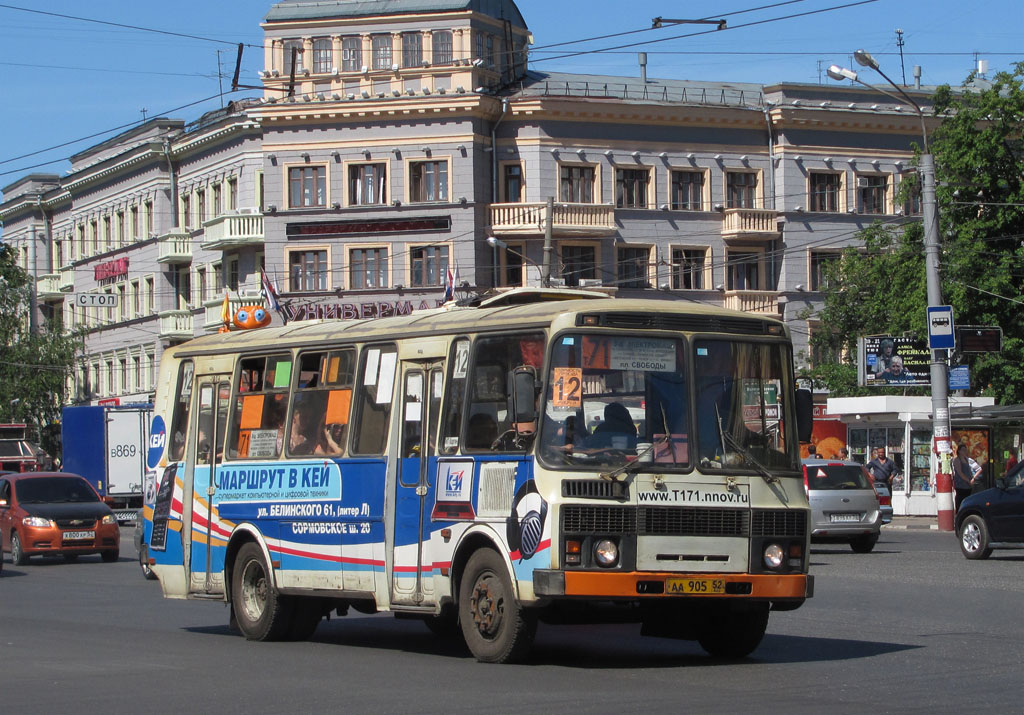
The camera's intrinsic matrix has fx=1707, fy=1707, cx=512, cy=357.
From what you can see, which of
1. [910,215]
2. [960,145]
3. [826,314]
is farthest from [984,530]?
[910,215]

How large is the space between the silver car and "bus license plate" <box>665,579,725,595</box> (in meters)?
16.7

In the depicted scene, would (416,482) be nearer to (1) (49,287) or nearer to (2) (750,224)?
(2) (750,224)

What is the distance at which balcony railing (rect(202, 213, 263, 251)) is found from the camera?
63.1 meters

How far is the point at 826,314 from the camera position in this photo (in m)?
60.8

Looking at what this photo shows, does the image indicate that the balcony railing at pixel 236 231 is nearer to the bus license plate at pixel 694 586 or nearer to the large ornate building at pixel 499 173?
the large ornate building at pixel 499 173

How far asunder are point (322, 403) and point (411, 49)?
161 ft

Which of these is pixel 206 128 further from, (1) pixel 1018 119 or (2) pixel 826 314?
(1) pixel 1018 119

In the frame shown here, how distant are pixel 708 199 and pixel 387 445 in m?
49.6

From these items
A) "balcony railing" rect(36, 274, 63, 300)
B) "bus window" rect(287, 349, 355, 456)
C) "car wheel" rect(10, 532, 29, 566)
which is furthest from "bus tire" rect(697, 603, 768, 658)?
"balcony railing" rect(36, 274, 63, 300)

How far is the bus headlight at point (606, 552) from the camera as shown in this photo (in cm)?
1222

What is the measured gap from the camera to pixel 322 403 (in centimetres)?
1508

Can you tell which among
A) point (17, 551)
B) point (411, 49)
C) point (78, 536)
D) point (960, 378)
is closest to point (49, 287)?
point (411, 49)

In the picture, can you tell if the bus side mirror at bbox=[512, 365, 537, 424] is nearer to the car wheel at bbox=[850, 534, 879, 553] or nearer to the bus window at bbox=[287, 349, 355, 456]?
the bus window at bbox=[287, 349, 355, 456]

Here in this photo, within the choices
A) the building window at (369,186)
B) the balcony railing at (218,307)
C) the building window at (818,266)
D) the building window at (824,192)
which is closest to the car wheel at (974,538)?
the building window at (369,186)
